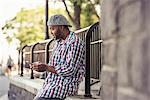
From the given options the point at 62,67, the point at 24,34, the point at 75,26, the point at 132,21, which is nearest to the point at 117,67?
the point at 132,21

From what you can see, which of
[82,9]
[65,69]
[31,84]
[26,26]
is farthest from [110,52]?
[26,26]

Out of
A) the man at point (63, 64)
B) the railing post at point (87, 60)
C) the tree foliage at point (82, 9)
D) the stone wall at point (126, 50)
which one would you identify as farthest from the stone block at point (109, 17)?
the tree foliage at point (82, 9)

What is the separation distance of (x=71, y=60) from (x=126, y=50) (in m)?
3.24

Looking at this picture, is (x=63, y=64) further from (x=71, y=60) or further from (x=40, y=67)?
(x=40, y=67)

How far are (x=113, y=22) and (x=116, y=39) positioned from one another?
94mm

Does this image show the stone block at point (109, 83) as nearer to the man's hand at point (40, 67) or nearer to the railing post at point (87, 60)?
the man's hand at point (40, 67)

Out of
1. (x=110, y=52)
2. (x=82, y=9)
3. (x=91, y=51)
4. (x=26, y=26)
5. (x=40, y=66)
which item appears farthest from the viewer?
(x=26, y=26)

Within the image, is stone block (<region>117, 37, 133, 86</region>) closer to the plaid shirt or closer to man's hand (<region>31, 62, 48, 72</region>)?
man's hand (<region>31, 62, 48, 72</region>)

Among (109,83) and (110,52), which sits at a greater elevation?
(110,52)

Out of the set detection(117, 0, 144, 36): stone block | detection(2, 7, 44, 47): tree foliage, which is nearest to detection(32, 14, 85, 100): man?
detection(117, 0, 144, 36): stone block

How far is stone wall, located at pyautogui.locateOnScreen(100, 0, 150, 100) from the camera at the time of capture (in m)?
1.41

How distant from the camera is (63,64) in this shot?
477 cm

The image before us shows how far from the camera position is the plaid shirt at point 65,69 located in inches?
188

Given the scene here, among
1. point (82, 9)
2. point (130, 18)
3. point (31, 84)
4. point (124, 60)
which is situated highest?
point (82, 9)
